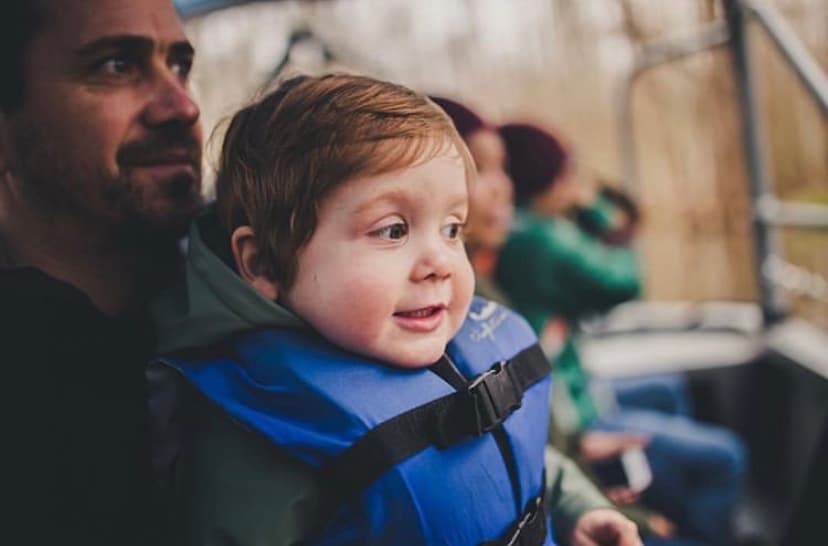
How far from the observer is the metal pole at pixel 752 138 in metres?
2.72

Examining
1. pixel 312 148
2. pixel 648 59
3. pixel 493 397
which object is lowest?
pixel 648 59

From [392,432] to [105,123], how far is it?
0.68m

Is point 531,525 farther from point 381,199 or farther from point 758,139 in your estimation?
point 758,139

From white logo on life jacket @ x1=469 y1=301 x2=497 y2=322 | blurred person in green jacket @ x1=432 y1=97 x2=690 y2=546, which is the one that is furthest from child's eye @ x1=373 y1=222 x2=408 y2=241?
blurred person in green jacket @ x1=432 y1=97 x2=690 y2=546

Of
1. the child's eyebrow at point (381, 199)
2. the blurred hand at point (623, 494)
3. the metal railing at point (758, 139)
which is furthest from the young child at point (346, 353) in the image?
the metal railing at point (758, 139)

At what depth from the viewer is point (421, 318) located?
3.62 ft

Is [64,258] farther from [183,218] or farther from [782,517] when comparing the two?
[782,517]

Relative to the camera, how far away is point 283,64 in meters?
2.50

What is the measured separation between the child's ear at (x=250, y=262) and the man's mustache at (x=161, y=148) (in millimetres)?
312

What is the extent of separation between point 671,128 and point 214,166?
4.92 m

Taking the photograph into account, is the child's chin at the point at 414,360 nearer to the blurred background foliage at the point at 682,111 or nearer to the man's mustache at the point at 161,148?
the man's mustache at the point at 161,148

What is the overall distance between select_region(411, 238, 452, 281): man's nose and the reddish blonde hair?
103 millimetres

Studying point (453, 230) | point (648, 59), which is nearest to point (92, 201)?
point (453, 230)

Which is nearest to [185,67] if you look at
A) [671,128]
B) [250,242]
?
[250,242]
